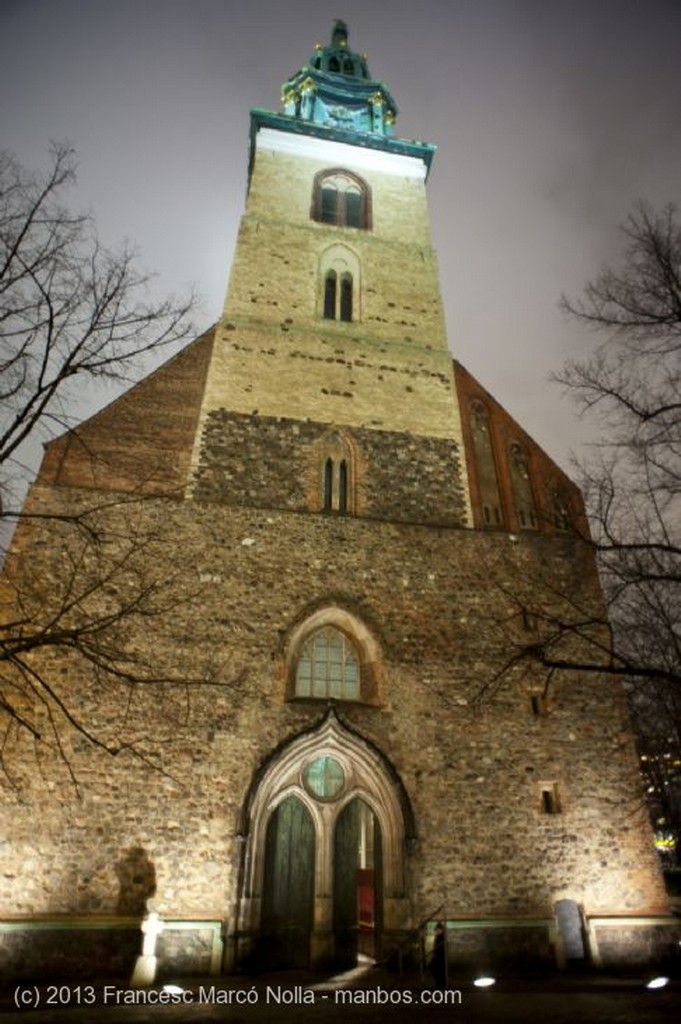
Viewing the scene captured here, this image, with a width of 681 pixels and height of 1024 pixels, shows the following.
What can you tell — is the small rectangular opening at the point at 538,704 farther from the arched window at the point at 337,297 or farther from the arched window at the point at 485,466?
the arched window at the point at 337,297

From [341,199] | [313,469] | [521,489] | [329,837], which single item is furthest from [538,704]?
[341,199]

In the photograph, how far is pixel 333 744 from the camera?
32.9 ft

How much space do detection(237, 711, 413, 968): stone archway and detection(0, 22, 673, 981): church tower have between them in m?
0.04

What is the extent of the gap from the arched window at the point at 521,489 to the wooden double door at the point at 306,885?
6.59 metres

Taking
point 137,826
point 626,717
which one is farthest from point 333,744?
point 626,717

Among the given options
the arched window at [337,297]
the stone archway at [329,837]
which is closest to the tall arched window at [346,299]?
the arched window at [337,297]

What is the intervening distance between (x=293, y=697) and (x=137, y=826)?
2.97m

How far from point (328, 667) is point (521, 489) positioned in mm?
5841

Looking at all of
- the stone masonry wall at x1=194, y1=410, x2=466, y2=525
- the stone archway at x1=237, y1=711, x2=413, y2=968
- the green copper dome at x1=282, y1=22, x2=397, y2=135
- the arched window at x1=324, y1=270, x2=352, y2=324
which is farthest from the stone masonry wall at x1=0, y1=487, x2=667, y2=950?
the green copper dome at x1=282, y1=22, x2=397, y2=135

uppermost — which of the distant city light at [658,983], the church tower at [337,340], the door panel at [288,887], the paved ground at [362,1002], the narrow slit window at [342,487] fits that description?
the church tower at [337,340]

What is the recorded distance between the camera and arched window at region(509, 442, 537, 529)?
13.0 metres

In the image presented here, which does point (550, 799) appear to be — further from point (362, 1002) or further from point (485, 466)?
point (485, 466)

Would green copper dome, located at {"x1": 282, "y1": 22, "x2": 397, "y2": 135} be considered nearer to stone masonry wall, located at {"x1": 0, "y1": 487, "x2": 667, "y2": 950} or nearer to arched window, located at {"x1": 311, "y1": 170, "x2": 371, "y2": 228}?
arched window, located at {"x1": 311, "y1": 170, "x2": 371, "y2": 228}

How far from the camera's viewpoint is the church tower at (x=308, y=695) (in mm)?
8750
